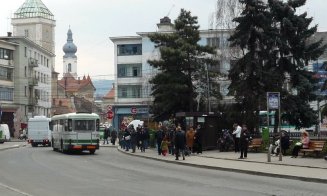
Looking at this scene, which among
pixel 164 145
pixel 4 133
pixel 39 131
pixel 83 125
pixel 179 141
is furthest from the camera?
pixel 4 133

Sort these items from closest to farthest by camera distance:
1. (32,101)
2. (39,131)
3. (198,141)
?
1. (198,141)
2. (39,131)
3. (32,101)

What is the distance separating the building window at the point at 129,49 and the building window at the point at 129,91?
16.4 feet

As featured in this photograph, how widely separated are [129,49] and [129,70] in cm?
325

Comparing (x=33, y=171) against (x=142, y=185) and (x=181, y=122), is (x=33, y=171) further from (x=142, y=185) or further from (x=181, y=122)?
(x=181, y=122)

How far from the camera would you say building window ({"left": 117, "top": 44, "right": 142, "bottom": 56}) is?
89.2 m

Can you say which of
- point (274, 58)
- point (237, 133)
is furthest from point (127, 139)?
point (274, 58)

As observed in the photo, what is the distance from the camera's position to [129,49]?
8969 cm

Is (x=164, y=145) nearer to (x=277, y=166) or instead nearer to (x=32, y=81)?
(x=277, y=166)

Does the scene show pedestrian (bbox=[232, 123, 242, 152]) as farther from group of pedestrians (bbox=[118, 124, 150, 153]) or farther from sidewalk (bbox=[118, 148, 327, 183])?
group of pedestrians (bbox=[118, 124, 150, 153])

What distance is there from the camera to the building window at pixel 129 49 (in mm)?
89181

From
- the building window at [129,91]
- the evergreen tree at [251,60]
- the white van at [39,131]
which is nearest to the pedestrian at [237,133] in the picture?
the evergreen tree at [251,60]

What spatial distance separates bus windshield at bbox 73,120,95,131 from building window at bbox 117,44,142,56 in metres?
49.6

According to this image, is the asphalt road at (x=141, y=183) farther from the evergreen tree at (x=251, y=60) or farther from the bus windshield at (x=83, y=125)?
the evergreen tree at (x=251, y=60)

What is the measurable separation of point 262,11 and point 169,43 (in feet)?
23.3
